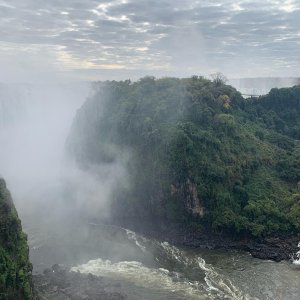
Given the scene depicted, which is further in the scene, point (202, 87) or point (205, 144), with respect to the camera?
point (202, 87)

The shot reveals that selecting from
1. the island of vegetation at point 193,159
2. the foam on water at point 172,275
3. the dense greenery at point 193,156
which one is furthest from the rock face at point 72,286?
the dense greenery at point 193,156

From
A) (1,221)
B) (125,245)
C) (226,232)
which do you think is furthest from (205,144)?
(1,221)

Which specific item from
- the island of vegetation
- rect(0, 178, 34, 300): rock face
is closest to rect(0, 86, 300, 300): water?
the island of vegetation

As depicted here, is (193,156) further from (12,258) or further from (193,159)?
(12,258)

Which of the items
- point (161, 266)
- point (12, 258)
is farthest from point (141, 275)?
point (12, 258)

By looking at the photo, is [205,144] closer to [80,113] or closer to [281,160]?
[281,160]

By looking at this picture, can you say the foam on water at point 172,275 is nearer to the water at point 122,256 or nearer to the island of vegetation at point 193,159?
the water at point 122,256
